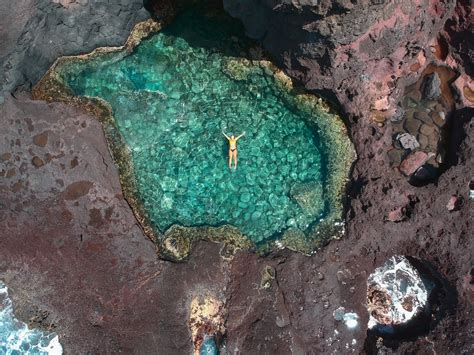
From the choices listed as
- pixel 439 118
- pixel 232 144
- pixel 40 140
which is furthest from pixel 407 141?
pixel 40 140

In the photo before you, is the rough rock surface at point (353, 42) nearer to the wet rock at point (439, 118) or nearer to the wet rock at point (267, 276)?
the wet rock at point (439, 118)

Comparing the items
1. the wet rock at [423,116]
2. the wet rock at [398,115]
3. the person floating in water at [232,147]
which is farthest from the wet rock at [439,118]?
the person floating in water at [232,147]

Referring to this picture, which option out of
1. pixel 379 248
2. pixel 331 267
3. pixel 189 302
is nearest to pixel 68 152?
pixel 189 302

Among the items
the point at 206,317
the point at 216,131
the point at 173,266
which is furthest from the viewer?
the point at 216,131

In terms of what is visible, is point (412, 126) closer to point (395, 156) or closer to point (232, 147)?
point (395, 156)

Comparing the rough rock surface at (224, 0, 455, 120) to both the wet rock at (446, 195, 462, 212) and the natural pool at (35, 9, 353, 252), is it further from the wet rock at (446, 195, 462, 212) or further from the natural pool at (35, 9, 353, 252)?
the wet rock at (446, 195, 462, 212)
